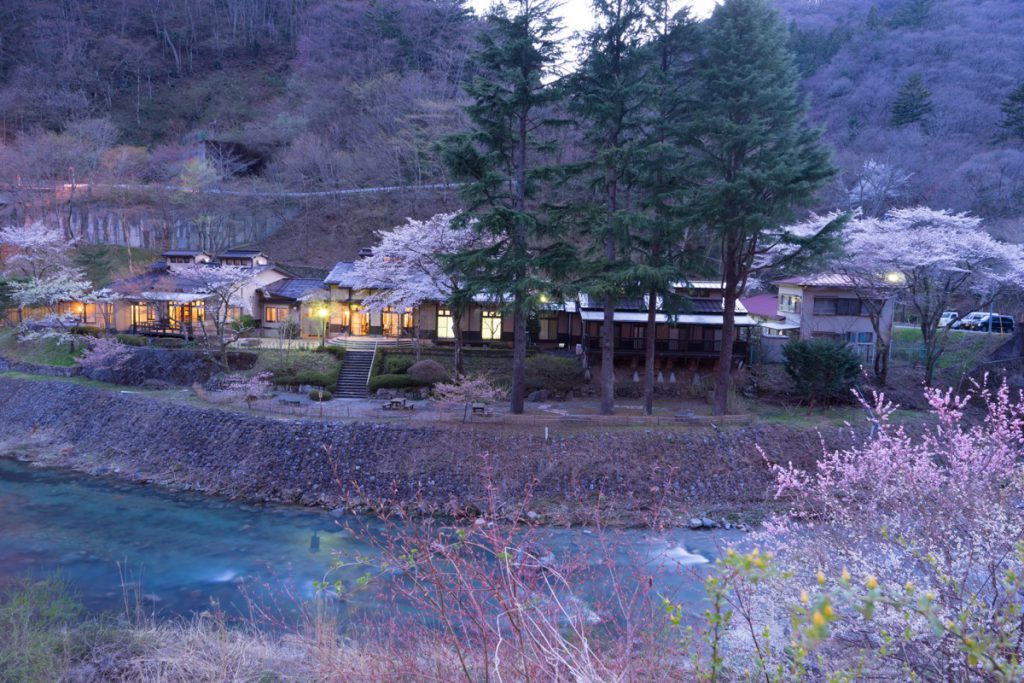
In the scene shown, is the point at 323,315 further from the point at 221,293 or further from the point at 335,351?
the point at 221,293

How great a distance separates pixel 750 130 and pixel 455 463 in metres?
12.3

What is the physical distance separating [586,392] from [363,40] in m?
41.1

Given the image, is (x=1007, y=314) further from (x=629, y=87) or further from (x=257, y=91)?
(x=257, y=91)

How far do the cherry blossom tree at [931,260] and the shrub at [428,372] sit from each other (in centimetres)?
1490

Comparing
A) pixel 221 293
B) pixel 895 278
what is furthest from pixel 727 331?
pixel 221 293

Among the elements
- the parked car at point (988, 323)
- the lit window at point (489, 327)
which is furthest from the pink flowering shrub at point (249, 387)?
the parked car at point (988, 323)

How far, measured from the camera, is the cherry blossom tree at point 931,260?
1930 centimetres

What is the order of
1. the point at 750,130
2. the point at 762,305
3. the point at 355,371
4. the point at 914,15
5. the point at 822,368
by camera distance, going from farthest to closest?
the point at 914,15 → the point at 762,305 → the point at 355,371 → the point at 822,368 → the point at 750,130

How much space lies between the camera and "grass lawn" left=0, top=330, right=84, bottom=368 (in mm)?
24875

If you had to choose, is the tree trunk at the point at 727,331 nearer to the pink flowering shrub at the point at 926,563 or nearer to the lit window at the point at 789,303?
the lit window at the point at 789,303

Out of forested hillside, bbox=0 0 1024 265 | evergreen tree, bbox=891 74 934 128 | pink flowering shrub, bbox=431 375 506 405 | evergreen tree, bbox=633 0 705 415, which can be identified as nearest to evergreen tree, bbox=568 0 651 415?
evergreen tree, bbox=633 0 705 415

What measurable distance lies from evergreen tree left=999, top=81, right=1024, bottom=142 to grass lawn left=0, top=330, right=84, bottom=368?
50.0 metres

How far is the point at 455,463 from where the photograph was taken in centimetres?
1602

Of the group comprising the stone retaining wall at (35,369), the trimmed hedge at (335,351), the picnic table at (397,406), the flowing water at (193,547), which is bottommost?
the flowing water at (193,547)
